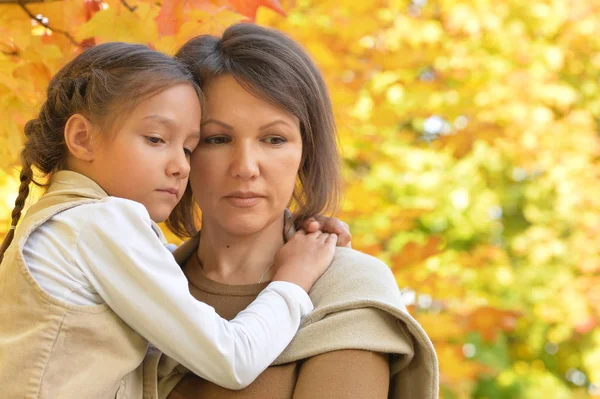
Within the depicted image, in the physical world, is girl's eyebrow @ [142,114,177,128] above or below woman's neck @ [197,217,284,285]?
above

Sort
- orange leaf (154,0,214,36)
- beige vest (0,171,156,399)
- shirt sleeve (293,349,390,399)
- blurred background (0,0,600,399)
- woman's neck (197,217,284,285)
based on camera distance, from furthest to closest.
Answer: blurred background (0,0,600,399) < orange leaf (154,0,214,36) < woman's neck (197,217,284,285) < shirt sleeve (293,349,390,399) < beige vest (0,171,156,399)

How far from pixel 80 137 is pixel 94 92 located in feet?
0.35

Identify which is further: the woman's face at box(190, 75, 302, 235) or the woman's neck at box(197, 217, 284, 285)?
the woman's neck at box(197, 217, 284, 285)

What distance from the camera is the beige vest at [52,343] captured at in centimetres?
162

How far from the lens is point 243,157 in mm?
2021

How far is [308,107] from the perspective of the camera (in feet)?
7.11

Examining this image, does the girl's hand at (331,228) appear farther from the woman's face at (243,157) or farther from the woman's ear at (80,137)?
the woman's ear at (80,137)

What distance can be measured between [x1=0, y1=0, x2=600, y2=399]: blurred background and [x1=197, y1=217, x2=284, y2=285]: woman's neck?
60 centimetres

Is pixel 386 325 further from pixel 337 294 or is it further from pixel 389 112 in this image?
pixel 389 112

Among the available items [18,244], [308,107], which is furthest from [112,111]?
[308,107]

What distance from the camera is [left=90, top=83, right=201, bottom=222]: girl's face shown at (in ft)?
5.99

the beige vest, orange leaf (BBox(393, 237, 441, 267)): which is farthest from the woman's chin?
orange leaf (BBox(393, 237, 441, 267))

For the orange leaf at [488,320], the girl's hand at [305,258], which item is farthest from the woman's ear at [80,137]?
the orange leaf at [488,320]

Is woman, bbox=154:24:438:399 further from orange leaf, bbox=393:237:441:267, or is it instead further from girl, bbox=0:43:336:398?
orange leaf, bbox=393:237:441:267
